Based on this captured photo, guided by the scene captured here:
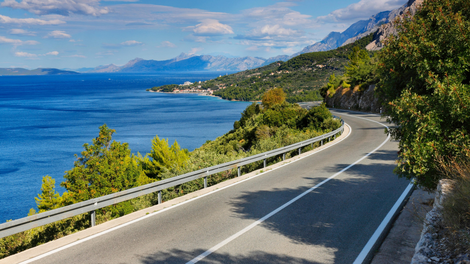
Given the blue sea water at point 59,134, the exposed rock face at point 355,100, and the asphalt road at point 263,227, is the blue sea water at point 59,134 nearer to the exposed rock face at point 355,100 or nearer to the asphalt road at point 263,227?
the exposed rock face at point 355,100

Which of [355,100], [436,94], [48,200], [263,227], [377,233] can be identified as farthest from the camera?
[355,100]

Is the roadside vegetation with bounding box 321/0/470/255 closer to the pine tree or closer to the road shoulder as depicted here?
the road shoulder

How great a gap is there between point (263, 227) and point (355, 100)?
5006 centimetres

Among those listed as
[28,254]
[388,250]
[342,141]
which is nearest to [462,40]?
[388,250]

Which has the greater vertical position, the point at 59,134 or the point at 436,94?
the point at 436,94

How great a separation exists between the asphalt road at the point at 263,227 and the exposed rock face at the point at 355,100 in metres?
36.3

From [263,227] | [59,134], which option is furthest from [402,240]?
[59,134]

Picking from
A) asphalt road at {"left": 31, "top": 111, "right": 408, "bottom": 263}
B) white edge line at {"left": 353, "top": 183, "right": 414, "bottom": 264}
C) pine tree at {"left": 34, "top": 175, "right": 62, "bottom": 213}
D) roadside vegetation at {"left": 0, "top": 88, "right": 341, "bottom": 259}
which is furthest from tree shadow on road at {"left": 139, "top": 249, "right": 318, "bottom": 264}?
pine tree at {"left": 34, "top": 175, "right": 62, "bottom": 213}

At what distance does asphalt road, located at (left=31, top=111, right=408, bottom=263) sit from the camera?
→ 5.59m

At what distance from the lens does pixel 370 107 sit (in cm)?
4794

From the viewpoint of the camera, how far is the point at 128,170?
24.8m

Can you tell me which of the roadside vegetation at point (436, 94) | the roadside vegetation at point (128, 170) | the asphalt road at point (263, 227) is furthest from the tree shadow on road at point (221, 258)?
the roadside vegetation at point (128, 170)

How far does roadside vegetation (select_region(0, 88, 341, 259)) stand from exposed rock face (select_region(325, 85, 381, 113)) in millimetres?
16988

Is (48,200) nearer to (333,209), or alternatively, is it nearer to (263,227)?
(263,227)
